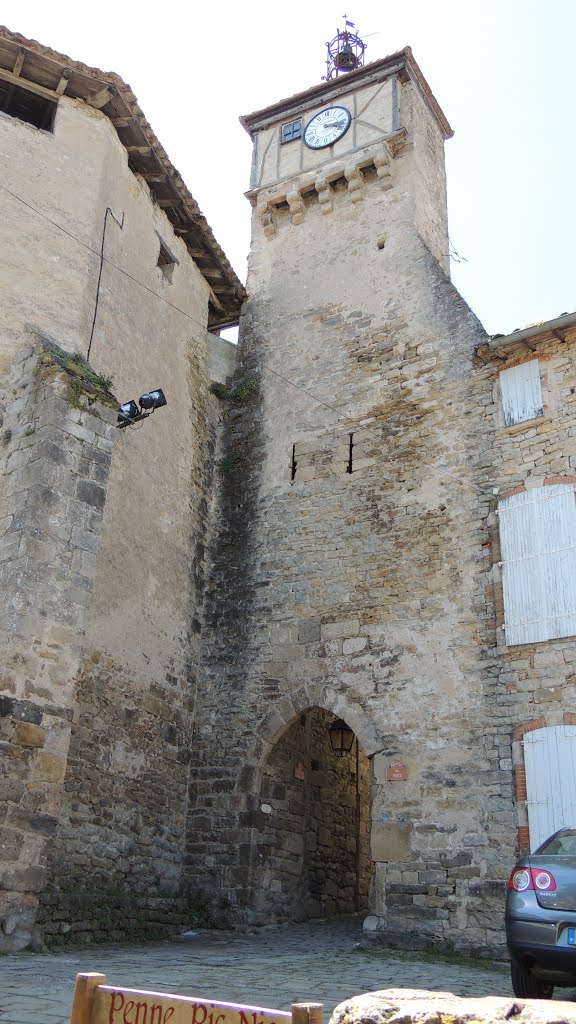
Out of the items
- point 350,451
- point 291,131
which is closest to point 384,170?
point 291,131

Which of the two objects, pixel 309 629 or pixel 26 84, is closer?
pixel 26 84

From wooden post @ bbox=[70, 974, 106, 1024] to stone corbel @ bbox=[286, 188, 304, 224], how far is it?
11656mm

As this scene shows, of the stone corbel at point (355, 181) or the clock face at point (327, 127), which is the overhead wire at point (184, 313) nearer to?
the stone corbel at point (355, 181)

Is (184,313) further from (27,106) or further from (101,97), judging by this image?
(27,106)

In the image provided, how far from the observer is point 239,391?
11.9 metres

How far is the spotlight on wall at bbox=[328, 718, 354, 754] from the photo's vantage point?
11.1 m

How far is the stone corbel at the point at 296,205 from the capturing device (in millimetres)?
12766

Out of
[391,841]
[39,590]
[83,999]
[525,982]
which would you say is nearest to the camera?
[83,999]

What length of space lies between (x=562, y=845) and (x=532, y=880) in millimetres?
726

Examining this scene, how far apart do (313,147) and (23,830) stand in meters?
10.4

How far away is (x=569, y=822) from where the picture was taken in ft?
25.3

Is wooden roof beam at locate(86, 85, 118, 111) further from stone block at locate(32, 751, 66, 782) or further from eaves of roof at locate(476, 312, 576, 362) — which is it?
stone block at locate(32, 751, 66, 782)

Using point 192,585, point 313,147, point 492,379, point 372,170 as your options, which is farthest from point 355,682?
point 313,147

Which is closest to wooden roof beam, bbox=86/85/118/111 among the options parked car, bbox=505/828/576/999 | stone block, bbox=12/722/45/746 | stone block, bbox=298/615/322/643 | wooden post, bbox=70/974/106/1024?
stone block, bbox=298/615/322/643
